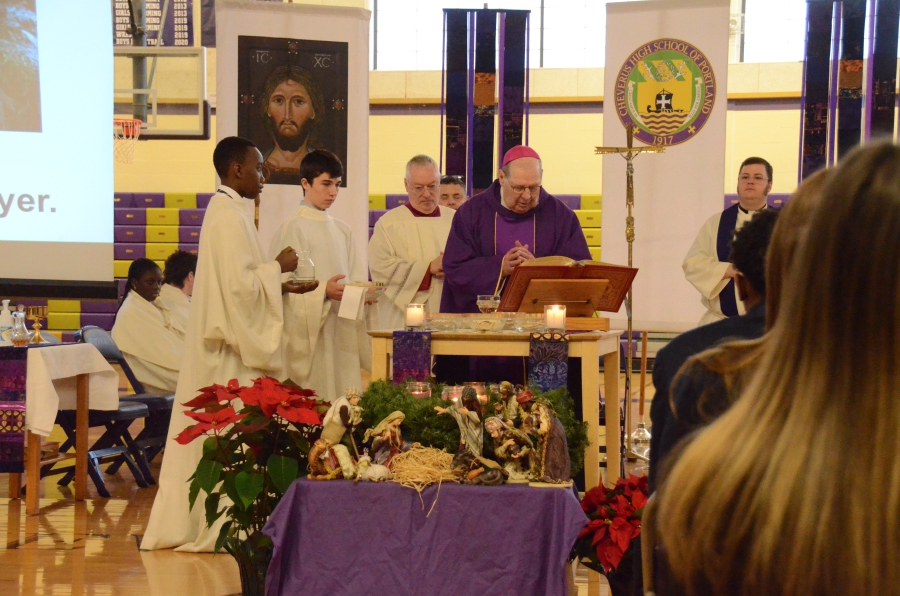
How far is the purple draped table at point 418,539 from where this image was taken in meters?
2.86

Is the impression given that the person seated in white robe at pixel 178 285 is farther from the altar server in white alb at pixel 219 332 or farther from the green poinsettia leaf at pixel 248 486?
the green poinsettia leaf at pixel 248 486

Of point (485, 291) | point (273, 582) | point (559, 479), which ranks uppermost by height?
point (485, 291)

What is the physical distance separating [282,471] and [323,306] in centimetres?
143

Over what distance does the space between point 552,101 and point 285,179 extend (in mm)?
7162

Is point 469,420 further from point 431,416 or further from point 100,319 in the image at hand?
point 100,319

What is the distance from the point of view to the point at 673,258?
21.7 feet

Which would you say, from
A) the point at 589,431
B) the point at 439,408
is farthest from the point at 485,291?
the point at 439,408

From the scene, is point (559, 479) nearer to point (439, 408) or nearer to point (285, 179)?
point (439, 408)

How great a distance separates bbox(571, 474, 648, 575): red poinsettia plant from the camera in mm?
2814

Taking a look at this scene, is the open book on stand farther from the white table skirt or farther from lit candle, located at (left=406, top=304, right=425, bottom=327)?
the white table skirt

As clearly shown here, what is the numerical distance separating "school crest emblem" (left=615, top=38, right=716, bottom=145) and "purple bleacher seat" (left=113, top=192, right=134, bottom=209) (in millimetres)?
8038

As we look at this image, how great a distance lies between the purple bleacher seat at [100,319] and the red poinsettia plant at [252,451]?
9.60 metres

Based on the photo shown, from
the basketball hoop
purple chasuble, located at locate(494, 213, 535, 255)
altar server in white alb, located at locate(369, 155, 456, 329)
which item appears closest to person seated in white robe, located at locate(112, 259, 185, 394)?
altar server in white alb, located at locate(369, 155, 456, 329)

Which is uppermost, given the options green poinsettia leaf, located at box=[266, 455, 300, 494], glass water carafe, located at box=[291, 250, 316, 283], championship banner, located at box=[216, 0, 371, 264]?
championship banner, located at box=[216, 0, 371, 264]
